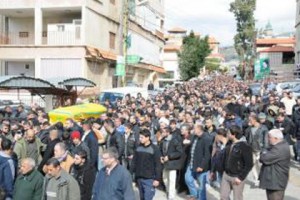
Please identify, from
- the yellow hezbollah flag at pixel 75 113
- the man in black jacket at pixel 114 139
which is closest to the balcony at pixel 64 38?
the yellow hezbollah flag at pixel 75 113

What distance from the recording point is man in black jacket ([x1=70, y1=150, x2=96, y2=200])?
23.5 ft

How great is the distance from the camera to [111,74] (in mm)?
34750

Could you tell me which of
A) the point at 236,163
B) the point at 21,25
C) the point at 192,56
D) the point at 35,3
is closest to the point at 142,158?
the point at 236,163

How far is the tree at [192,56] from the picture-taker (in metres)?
55.9

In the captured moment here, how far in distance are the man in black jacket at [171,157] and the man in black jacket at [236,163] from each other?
5.87 ft

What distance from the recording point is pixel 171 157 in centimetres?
930

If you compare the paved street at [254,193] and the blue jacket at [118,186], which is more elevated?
the blue jacket at [118,186]

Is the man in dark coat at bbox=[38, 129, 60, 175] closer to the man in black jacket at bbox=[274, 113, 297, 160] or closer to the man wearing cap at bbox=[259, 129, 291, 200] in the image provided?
Answer: the man wearing cap at bbox=[259, 129, 291, 200]

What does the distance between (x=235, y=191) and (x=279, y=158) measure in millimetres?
1036

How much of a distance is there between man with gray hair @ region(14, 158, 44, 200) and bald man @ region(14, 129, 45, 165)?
2546 mm

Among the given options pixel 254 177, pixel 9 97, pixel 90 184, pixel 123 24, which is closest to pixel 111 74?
pixel 123 24

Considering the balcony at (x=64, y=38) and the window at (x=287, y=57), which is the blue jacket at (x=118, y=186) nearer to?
the balcony at (x=64, y=38)

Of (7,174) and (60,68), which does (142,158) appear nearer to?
(7,174)

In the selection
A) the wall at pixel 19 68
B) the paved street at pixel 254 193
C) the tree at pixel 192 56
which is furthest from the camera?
the tree at pixel 192 56
